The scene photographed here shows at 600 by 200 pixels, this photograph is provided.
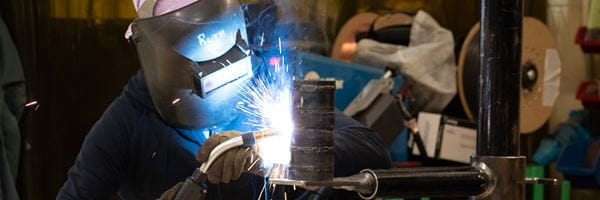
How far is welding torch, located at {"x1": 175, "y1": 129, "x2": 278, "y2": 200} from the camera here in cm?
67

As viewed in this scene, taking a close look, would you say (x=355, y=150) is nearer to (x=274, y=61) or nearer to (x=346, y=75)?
(x=274, y=61)

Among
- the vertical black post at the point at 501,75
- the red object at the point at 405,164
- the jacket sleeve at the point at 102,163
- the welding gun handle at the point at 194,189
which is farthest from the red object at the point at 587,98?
the welding gun handle at the point at 194,189

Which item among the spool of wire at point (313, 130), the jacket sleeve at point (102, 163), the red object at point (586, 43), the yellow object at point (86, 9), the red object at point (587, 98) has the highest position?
the yellow object at point (86, 9)

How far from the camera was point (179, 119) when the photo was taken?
90cm

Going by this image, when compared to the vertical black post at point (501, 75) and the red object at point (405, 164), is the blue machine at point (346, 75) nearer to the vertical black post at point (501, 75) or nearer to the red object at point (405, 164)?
the red object at point (405, 164)

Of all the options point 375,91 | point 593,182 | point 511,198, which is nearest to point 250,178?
point 511,198

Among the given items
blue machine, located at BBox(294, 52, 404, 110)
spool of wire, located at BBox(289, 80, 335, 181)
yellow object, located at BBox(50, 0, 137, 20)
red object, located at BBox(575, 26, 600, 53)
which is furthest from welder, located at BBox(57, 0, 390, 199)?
red object, located at BBox(575, 26, 600, 53)

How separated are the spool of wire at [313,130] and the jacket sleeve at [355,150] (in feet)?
1.00

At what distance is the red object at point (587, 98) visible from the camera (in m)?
2.58

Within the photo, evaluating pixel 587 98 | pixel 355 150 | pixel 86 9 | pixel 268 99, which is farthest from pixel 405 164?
pixel 268 99

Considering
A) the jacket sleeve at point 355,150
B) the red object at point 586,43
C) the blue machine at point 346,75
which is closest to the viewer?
the jacket sleeve at point 355,150

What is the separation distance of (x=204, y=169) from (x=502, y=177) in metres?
0.23

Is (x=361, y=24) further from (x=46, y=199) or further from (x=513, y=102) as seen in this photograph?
(x=513, y=102)

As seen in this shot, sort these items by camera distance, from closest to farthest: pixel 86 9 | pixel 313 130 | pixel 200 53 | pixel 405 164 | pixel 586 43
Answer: pixel 313 130 → pixel 200 53 → pixel 86 9 → pixel 405 164 → pixel 586 43
